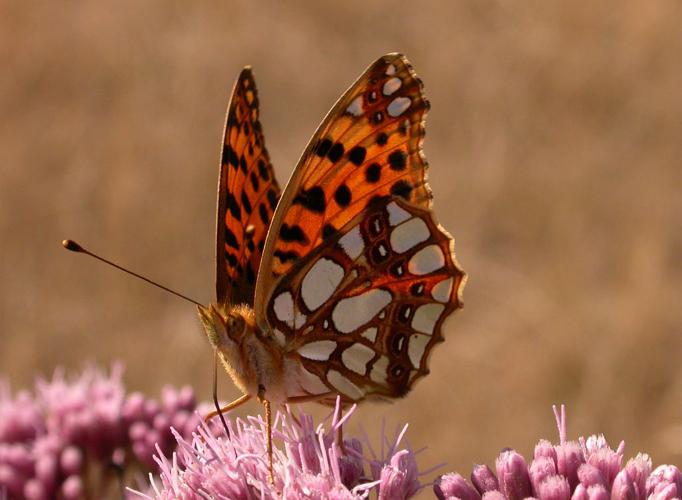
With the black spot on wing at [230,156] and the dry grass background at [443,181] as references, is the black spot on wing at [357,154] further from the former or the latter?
the dry grass background at [443,181]

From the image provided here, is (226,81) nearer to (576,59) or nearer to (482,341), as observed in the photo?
(576,59)

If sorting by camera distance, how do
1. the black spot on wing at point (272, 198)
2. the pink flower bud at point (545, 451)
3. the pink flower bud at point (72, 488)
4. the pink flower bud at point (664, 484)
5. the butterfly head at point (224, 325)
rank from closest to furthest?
the pink flower bud at point (664, 484) < the pink flower bud at point (545, 451) < the butterfly head at point (224, 325) < the black spot on wing at point (272, 198) < the pink flower bud at point (72, 488)

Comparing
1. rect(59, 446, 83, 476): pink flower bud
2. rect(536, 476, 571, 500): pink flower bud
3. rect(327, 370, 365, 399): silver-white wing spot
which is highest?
rect(59, 446, 83, 476): pink flower bud

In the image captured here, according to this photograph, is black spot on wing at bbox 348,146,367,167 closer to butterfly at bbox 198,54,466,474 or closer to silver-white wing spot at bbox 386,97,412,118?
butterfly at bbox 198,54,466,474

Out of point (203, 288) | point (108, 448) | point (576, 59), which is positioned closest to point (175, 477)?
point (108, 448)

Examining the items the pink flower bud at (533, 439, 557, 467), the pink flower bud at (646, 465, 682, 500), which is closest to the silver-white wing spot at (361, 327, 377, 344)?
the pink flower bud at (533, 439, 557, 467)

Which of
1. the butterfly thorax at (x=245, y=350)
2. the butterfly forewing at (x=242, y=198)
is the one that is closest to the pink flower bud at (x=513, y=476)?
the butterfly thorax at (x=245, y=350)

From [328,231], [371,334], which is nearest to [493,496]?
[371,334]
